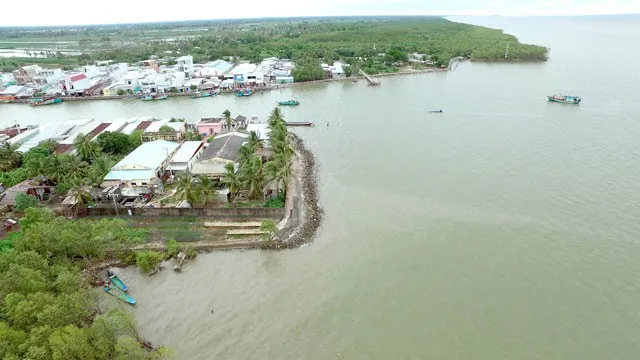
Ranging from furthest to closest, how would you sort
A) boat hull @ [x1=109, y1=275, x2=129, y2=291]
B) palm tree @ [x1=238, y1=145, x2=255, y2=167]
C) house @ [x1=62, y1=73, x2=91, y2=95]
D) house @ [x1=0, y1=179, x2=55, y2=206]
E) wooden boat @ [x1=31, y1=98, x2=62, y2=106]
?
1. house @ [x1=62, y1=73, x2=91, y2=95]
2. wooden boat @ [x1=31, y1=98, x2=62, y2=106]
3. palm tree @ [x1=238, y1=145, x2=255, y2=167]
4. house @ [x1=0, y1=179, x2=55, y2=206]
5. boat hull @ [x1=109, y1=275, x2=129, y2=291]

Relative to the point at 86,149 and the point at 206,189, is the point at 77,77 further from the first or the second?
the point at 206,189

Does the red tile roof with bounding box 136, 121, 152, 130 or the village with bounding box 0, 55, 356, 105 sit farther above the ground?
the village with bounding box 0, 55, 356, 105

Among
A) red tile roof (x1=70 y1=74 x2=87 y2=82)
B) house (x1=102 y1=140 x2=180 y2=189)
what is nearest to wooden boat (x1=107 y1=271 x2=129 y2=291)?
house (x1=102 y1=140 x2=180 y2=189)

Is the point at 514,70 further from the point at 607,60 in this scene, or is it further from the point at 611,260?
the point at 611,260

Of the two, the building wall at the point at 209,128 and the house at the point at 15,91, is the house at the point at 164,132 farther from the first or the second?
the house at the point at 15,91

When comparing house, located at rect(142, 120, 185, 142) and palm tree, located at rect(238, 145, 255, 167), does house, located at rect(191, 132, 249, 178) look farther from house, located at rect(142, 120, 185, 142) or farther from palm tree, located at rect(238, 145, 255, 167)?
house, located at rect(142, 120, 185, 142)

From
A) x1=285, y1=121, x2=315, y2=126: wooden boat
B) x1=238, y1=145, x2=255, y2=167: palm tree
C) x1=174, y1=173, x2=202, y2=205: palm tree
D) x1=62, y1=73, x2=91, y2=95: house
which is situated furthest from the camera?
x1=62, y1=73, x2=91, y2=95: house

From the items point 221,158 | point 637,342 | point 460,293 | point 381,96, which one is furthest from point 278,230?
point 381,96
